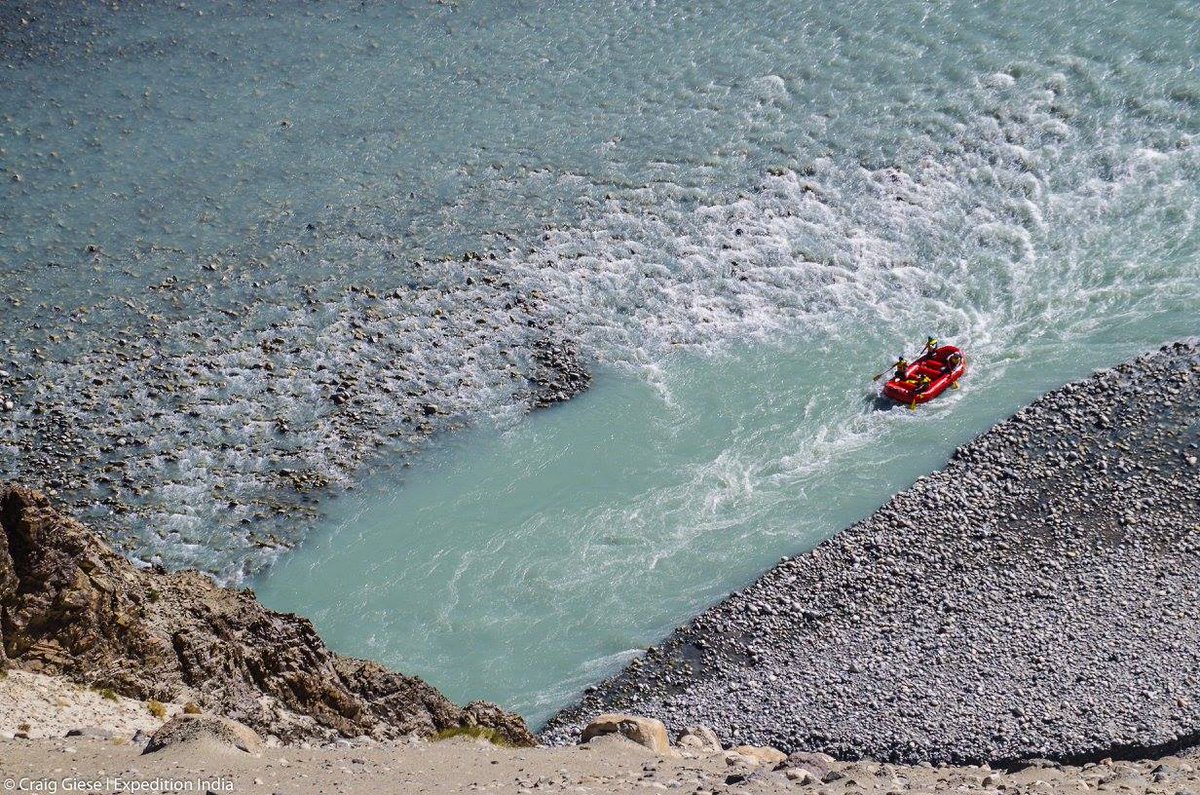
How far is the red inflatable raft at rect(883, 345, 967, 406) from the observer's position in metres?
34.1

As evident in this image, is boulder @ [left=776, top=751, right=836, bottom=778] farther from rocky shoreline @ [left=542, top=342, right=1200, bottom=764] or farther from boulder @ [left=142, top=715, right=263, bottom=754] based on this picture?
boulder @ [left=142, top=715, right=263, bottom=754]

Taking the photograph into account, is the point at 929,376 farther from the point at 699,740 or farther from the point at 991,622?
the point at 699,740

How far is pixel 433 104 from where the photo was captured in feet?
159

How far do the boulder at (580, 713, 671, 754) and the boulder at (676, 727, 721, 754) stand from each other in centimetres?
61

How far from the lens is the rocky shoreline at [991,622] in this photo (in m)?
25.1

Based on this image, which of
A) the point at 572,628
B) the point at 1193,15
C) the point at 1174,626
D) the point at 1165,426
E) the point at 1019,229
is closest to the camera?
the point at 1174,626

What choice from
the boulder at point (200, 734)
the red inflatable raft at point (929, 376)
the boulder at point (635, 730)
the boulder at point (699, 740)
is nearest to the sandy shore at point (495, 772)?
the boulder at point (200, 734)

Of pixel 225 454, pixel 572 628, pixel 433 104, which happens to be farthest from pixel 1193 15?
pixel 225 454

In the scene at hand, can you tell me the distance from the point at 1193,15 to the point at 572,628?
35601mm

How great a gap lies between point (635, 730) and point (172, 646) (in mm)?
8461

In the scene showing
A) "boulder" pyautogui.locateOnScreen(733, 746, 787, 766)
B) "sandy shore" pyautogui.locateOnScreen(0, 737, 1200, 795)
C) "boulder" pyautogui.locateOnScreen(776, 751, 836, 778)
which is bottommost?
"boulder" pyautogui.locateOnScreen(733, 746, 787, 766)

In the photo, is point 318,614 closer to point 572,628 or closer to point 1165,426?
point 572,628

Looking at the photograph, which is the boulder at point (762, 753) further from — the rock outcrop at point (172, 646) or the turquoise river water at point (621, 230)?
the rock outcrop at point (172, 646)

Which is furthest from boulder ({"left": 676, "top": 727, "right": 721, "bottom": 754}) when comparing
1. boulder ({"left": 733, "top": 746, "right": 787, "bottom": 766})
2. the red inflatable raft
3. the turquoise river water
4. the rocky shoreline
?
the red inflatable raft
